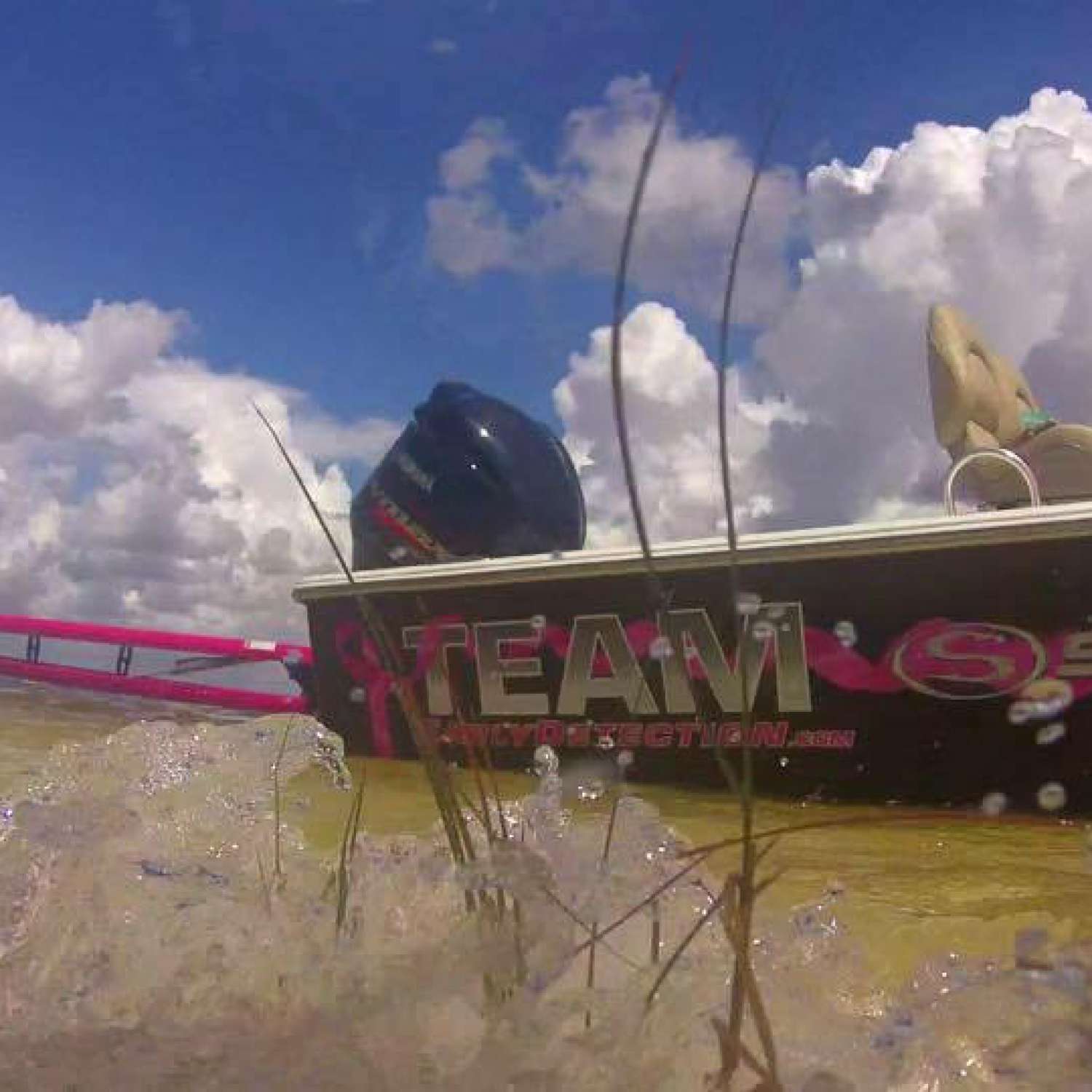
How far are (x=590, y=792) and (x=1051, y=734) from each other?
138 centimetres

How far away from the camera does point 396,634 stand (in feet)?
16.8

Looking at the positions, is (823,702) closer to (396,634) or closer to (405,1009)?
(396,634)

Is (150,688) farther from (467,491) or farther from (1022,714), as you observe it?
(1022,714)

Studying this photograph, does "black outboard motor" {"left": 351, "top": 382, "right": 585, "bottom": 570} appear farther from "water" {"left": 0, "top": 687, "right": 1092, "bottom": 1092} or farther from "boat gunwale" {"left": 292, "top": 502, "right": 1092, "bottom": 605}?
"water" {"left": 0, "top": 687, "right": 1092, "bottom": 1092}

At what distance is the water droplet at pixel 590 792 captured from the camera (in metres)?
3.57

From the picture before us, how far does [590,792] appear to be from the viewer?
3.59m

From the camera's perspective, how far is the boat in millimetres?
3680

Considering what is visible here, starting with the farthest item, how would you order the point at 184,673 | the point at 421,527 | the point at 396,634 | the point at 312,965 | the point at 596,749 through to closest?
the point at 184,673, the point at 421,527, the point at 396,634, the point at 596,749, the point at 312,965

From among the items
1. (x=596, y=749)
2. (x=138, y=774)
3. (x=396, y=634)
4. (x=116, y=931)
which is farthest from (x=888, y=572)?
(x=116, y=931)

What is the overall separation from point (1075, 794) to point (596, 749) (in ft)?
5.54

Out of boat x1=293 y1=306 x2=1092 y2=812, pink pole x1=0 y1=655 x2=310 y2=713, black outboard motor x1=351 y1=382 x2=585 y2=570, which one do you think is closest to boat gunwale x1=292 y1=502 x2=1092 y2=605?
boat x1=293 y1=306 x2=1092 y2=812

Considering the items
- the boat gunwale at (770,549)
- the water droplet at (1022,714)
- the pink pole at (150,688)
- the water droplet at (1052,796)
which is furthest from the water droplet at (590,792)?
the pink pole at (150,688)

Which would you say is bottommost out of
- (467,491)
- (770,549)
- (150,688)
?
(150,688)

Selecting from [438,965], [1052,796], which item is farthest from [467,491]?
[438,965]
